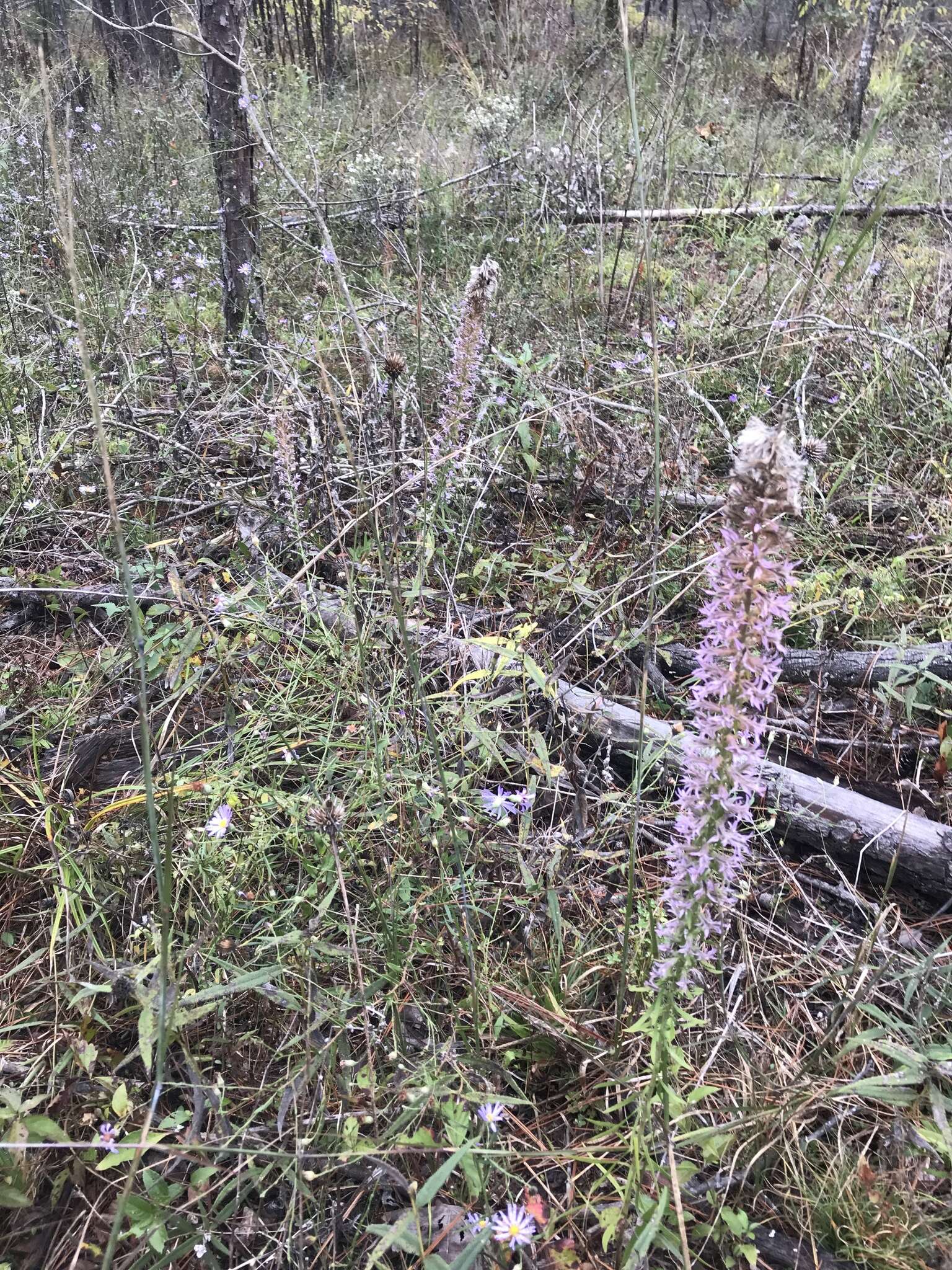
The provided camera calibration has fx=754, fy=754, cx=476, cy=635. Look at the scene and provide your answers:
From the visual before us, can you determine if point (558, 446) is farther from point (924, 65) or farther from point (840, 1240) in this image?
point (924, 65)

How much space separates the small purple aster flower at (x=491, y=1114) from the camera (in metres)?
1.24

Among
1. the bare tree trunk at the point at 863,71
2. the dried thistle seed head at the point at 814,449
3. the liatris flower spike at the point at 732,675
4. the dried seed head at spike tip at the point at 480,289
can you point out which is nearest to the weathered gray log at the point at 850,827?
the liatris flower spike at the point at 732,675

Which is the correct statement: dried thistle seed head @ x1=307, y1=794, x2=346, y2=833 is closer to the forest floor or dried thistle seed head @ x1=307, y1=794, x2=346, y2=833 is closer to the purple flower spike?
the forest floor

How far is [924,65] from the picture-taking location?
1044cm

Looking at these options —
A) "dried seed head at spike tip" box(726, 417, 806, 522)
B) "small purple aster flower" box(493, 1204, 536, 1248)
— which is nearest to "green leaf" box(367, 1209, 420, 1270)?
"small purple aster flower" box(493, 1204, 536, 1248)

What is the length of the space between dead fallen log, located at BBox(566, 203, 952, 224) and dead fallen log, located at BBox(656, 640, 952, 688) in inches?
135

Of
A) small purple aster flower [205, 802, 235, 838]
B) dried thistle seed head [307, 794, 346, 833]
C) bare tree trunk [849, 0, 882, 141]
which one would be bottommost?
small purple aster flower [205, 802, 235, 838]

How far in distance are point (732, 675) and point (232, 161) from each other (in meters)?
3.39

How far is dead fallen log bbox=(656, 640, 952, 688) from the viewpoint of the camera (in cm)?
211

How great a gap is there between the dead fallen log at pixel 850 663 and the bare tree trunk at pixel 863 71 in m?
7.62

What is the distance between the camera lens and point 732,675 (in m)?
1.06

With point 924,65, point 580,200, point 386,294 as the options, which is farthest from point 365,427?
point 924,65

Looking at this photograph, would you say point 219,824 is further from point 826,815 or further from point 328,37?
point 328,37

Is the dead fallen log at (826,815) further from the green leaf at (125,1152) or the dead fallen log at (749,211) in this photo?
the dead fallen log at (749,211)
